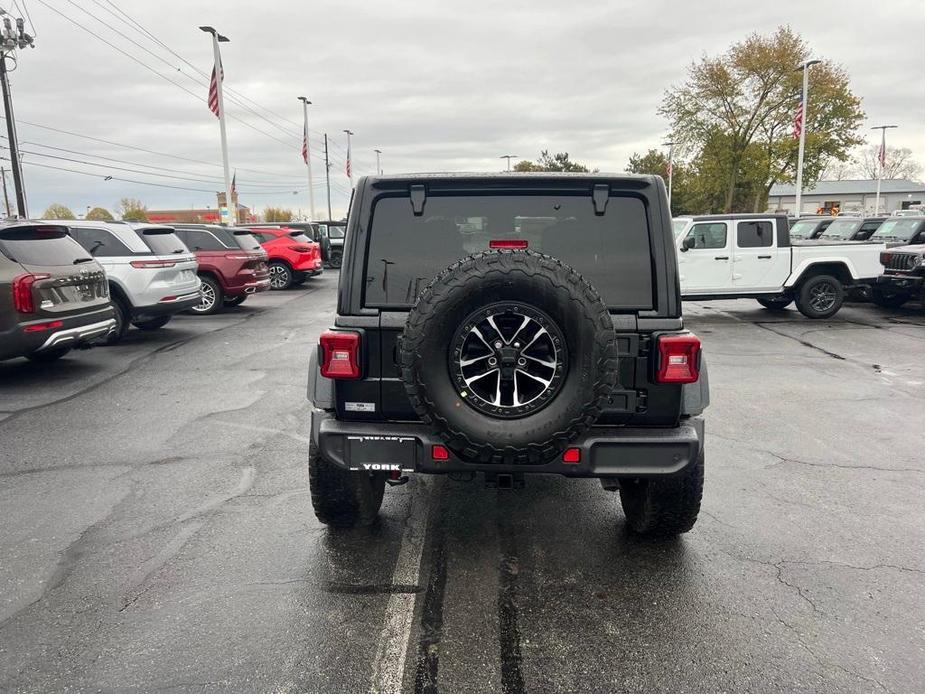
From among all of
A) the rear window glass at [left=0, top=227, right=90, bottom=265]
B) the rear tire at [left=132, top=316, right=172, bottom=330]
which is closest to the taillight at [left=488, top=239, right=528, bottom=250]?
the rear window glass at [left=0, top=227, right=90, bottom=265]

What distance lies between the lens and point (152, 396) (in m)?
7.43

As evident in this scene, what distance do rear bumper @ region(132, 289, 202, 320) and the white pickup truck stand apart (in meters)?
8.88

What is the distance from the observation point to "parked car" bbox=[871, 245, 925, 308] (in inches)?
486

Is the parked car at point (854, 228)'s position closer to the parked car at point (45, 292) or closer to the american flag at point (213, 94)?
the parked car at point (45, 292)

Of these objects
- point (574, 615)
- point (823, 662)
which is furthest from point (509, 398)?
point (823, 662)

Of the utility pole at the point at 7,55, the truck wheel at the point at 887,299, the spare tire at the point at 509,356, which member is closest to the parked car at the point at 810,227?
the truck wheel at the point at 887,299

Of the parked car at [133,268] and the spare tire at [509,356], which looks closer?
the spare tire at [509,356]

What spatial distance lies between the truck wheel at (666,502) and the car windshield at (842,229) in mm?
18310

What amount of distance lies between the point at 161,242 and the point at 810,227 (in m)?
21.4

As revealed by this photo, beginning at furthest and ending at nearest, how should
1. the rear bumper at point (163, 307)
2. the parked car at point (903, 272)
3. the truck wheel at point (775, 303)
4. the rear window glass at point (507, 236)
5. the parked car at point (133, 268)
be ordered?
the truck wheel at point (775, 303)
the parked car at point (903, 272)
the rear bumper at point (163, 307)
the parked car at point (133, 268)
the rear window glass at point (507, 236)

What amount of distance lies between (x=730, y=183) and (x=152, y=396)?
43.0 meters

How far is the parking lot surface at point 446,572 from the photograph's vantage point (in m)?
2.72

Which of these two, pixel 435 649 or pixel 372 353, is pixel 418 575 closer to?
pixel 435 649

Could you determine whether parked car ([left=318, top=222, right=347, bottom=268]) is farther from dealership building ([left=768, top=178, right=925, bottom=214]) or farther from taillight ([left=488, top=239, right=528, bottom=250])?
dealership building ([left=768, top=178, right=925, bottom=214])
